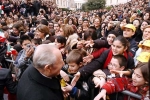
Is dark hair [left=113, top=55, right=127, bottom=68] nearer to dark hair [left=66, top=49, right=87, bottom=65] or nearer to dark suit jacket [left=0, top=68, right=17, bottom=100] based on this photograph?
dark hair [left=66, top=49, right=87, bottom=65]

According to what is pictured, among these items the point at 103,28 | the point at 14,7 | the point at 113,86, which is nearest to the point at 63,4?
the point at 14,7

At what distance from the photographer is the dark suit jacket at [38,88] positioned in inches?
77.0

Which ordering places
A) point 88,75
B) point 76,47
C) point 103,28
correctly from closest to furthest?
1. point 88,75
2. point 76,47
3. point 103,28

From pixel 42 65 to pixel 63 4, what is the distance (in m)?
71.1

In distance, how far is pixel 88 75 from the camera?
Result: 3004 mm

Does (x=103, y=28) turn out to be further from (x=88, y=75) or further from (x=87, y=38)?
(x=88, y=75)

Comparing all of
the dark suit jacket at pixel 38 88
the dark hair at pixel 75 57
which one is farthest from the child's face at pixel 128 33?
the dark suit jacket at pixel 38 88

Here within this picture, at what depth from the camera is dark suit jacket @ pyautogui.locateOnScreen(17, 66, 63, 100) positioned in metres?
1.96

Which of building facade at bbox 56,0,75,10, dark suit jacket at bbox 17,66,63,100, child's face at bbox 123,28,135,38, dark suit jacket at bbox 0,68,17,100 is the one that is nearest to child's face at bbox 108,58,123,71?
dark suit jacket at bbox 17,66,63,100

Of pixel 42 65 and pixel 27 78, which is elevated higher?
pixel 42 65

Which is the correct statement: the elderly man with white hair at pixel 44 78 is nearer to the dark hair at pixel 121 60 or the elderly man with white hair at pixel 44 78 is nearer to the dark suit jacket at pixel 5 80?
the dark suit jacket at pixel 5 80

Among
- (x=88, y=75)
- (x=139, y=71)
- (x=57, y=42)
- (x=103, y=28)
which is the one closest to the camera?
(x=139, y=71)

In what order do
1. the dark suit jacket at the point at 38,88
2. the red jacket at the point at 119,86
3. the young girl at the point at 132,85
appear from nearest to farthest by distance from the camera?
the dark suit jacket at the point at 38,88
the young girl at the point at 132,85
the red jacket at the point at 119,86

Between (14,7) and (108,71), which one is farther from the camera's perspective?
(14,7)
